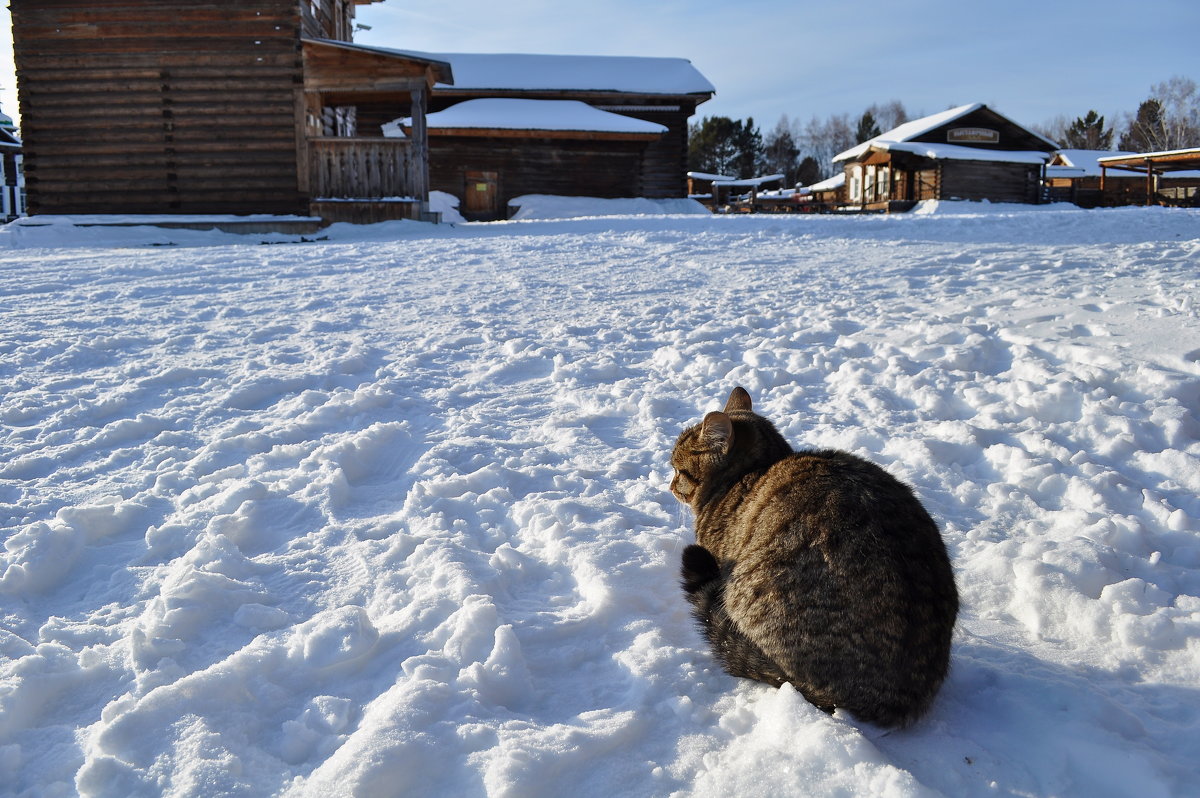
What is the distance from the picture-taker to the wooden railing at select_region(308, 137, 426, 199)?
16.0 metres

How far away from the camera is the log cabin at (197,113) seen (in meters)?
15.1

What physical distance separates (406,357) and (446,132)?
20000mm

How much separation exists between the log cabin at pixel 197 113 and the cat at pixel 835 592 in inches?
592

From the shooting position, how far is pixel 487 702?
7.29 feet

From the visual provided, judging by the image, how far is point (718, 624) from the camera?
242 cm

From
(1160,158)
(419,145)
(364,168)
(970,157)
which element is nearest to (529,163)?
(419,145)

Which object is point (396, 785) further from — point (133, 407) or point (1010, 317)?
point (1010, 317)

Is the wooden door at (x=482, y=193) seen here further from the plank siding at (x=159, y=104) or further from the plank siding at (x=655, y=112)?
the plank siding at (x=159, y=104)

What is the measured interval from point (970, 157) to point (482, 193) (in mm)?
22023

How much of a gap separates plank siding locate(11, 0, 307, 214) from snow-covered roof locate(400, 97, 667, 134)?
24.2 ft

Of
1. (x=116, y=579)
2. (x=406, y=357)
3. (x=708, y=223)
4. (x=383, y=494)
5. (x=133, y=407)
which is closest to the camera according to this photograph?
(x=116, y=579)

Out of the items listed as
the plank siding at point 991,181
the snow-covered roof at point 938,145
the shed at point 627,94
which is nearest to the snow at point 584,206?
the shed at point 627,94

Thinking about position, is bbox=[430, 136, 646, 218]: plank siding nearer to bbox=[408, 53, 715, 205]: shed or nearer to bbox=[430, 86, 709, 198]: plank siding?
bbox=[408, 53, 715, 205]: shed

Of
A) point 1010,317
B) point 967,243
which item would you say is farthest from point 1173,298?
point 967,243
